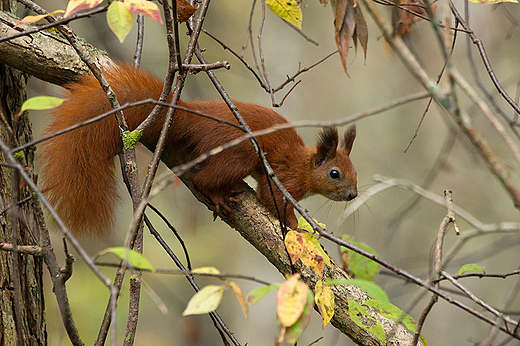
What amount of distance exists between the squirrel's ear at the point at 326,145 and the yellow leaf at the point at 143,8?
1466 mm

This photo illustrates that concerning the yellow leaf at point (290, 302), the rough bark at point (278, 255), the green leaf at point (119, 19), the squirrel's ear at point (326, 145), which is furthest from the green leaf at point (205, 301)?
the squirrel's ear at point (326, 145)

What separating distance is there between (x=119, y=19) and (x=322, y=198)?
15.4 ft

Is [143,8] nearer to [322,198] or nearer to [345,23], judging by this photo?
[345,23]

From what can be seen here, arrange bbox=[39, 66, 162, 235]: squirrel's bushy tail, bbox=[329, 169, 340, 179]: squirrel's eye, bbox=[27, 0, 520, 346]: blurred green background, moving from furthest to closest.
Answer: bbox=[27, 0, 520, 346]: blurred green background
bbox=[329, 169, 340, 179]: squirrel's eye
bbox=[39, 66, 162, 235]: squirrel's bushy tail

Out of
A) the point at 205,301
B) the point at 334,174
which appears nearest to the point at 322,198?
the point at 334,174

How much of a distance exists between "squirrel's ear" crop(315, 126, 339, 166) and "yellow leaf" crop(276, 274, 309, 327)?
4.80 ft

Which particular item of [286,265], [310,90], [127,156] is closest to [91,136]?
[127,156]

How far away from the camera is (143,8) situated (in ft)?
3.00

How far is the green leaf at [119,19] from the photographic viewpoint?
0.87 meters

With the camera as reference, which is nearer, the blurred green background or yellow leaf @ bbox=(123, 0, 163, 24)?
yellow leaf @ bbox=(123, 0, 163, 24)

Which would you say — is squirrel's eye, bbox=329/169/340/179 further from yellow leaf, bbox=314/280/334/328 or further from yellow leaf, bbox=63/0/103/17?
yellow leaf, bbox=63/0/103/17

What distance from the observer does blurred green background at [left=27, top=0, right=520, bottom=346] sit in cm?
496

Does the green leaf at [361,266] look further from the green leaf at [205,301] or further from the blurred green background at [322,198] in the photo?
the blurred green background at [322,198]

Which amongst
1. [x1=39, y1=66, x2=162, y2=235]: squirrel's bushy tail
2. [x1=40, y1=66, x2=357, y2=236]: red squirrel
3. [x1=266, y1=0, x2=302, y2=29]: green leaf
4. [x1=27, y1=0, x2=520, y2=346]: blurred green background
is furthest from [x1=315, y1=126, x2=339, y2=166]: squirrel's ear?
[x1=27, y1=0, x2=520, y2=346]: blurred green background
